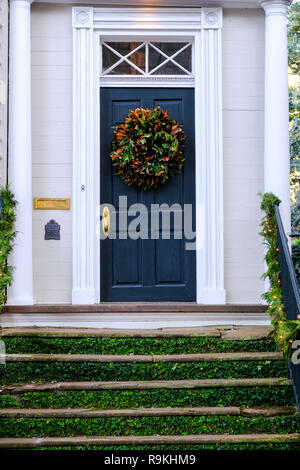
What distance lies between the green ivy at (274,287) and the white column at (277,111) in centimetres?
22

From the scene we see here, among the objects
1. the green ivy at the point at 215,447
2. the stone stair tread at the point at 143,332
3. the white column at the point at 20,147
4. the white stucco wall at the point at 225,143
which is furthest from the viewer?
the white stucco wall at the point at 225,143

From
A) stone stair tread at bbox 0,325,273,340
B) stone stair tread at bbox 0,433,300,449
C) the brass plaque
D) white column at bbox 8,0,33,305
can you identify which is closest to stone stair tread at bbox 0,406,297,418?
stone stair tread at bbox 0,433,300,449

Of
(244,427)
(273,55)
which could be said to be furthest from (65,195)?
(244,427)

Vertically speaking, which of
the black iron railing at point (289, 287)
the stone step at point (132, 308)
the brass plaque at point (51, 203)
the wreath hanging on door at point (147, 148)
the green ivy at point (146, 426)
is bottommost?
the green ivy at point (146, 426)

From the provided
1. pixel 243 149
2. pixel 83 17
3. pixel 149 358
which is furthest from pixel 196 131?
pixel 149 358

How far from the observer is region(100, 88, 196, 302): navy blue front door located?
581 centimetres

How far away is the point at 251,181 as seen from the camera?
5746 mm

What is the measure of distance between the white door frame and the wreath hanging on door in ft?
0.74

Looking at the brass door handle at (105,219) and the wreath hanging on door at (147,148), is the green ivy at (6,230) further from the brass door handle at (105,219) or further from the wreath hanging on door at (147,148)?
the wreath hanging on door at (147,148)

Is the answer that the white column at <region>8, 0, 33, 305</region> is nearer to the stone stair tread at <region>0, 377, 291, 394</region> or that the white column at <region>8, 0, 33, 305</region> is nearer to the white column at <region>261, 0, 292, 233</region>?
the stone stair tread at <region>0, 377, 291, 394</region>

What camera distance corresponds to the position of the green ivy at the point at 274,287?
4.07 metres

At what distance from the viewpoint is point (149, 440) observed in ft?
12.9

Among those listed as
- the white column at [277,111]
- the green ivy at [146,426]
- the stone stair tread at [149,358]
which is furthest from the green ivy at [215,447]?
the white column at [277,111]
